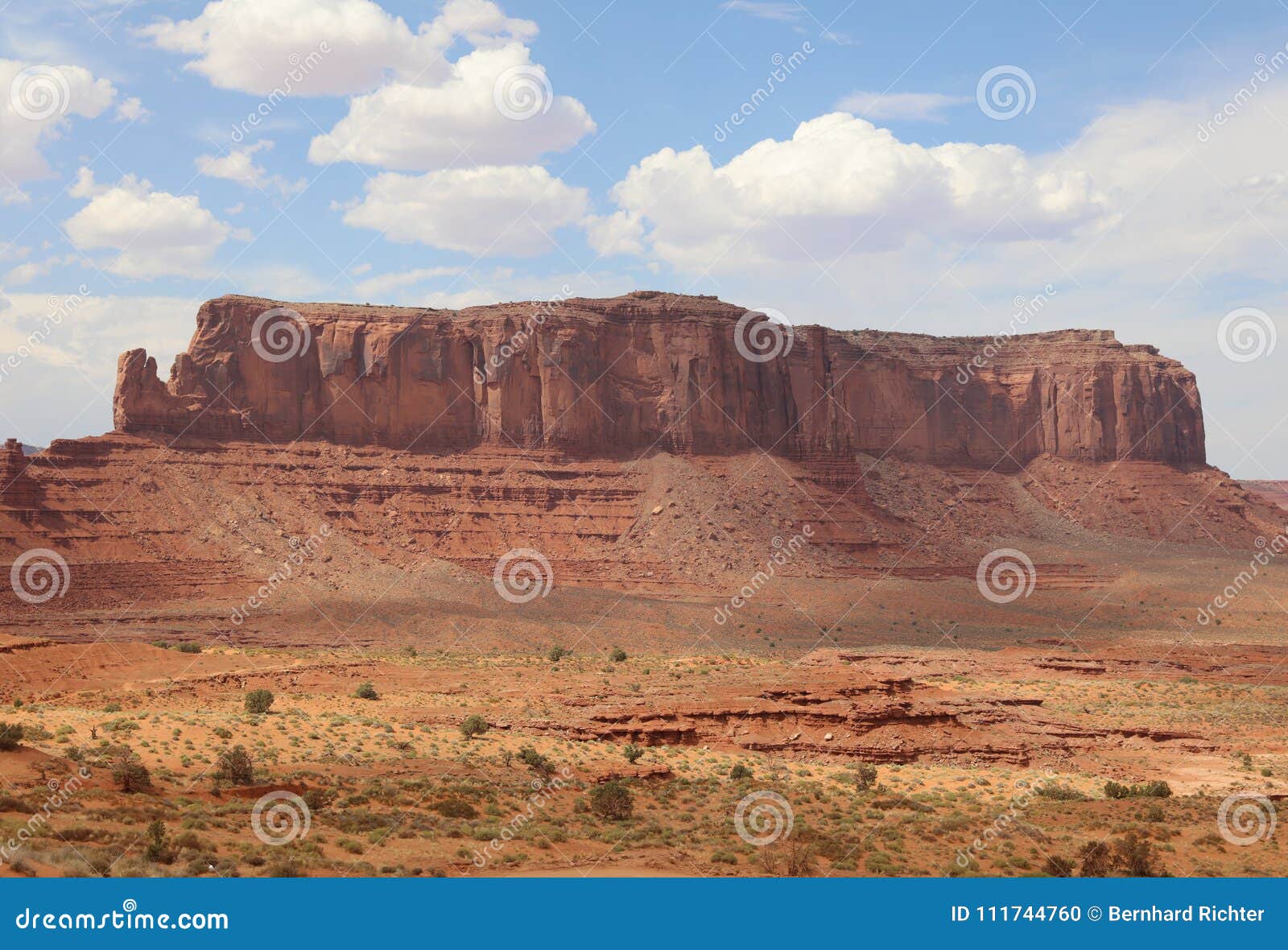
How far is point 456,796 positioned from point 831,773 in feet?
32.6

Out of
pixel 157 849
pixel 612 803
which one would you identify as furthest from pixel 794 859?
pixel 157 849

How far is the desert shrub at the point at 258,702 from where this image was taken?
30.2 metres

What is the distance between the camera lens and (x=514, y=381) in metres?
91.6

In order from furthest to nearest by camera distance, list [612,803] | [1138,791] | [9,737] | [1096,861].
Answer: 1. [1138,791]
2. [612,803]
3. [9,737]
4. [1096,861]

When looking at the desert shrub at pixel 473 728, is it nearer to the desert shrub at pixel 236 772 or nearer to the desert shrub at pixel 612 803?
the desert shrub at pixel 612 803

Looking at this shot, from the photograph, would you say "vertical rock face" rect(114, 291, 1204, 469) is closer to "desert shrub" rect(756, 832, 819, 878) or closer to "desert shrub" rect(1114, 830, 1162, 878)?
"desert shrub" rect(756, 832, 819, 878)

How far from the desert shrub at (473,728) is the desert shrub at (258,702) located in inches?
185

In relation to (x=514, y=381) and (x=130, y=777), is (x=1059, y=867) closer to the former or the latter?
(x=130, y=777)

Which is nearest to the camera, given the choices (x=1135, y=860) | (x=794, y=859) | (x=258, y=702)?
(x=794, y=859)

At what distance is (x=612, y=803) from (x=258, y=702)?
1211 centimetres

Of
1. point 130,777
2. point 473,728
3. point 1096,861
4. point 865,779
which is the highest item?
point 130,777

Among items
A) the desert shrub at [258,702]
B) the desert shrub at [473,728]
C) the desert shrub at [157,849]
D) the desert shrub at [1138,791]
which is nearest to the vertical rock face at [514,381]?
the desert shrub at [258,702]

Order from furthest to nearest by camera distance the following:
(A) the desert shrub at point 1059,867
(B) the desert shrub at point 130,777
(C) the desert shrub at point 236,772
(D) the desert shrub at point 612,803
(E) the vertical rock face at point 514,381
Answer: (E) the vertical rock face at point 514,381 < (D) the desert shrub at point 612,803 < (C) the desert shrub at point 236,772 < (B) the desert shrub at point 130,777 < (A) the desert shrub at point 1059,867

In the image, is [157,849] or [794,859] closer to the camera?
[157,849]
